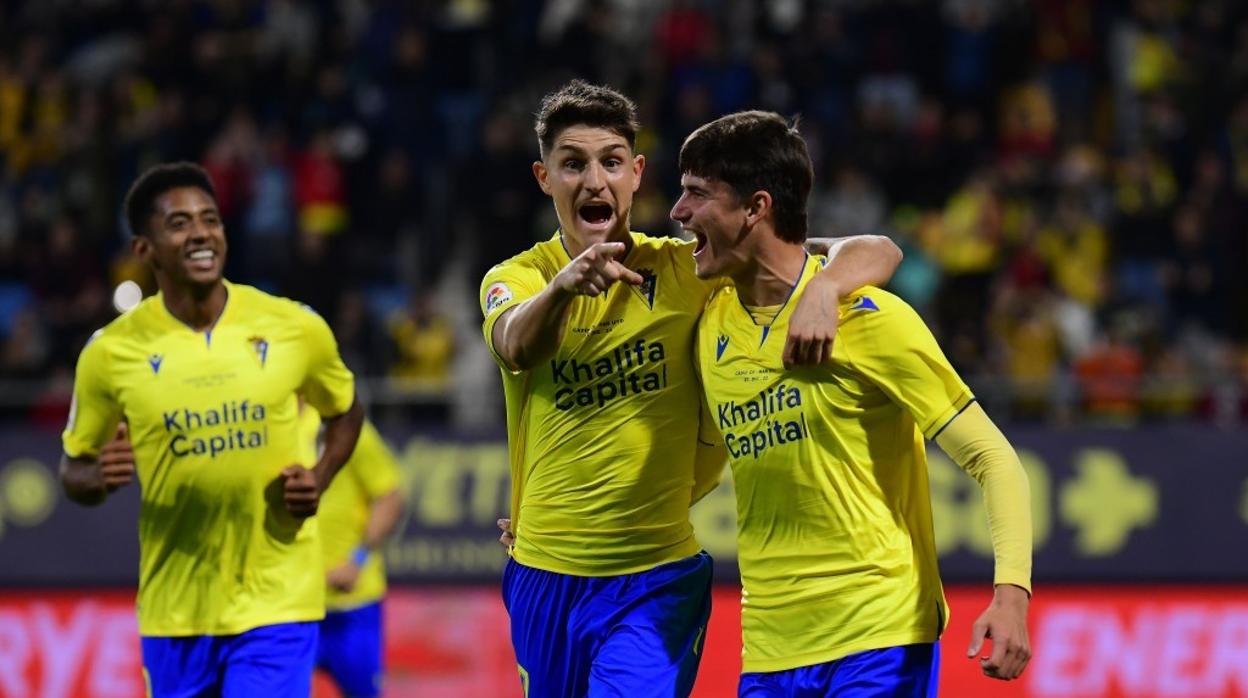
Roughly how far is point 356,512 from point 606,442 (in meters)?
4.20

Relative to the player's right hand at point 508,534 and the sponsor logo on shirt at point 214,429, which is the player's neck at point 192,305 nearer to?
the sponsor logo on shirt at point 214,429

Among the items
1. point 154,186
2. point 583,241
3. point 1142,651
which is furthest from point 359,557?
point 1142,651

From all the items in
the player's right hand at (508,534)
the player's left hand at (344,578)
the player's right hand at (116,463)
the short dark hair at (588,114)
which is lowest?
the player's left hand at (344,578)

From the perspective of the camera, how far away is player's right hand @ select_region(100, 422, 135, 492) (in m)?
7.13

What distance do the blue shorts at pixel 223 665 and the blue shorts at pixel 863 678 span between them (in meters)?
2.27

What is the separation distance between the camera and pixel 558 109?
5.99 metres

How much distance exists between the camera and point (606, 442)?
6.05m

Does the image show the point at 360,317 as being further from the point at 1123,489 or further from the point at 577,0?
the point at 1123,489

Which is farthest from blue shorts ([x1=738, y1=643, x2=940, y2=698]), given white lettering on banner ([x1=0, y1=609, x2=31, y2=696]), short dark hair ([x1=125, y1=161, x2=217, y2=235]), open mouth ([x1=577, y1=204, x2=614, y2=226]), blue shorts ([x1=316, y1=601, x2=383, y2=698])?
white lettering on banner ([x1=0, y1=609, x2=31, y2=696])

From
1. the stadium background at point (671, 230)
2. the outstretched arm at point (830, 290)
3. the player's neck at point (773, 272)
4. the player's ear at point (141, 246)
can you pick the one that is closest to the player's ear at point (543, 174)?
the player's neck at point (773, 272)

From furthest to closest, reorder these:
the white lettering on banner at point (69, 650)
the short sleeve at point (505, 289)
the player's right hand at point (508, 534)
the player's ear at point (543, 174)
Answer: the white lettering on banner at point (69, 650) < the player's right hand at point (508, 534) < the player's ear at point (543, 174) < the short sleeve at point (505, 289)

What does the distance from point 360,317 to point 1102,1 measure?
8064 millimetres

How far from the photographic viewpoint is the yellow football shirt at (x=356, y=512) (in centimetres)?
983

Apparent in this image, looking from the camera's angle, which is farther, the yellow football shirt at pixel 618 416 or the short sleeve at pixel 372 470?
the short sleeve at pixel 372 470
